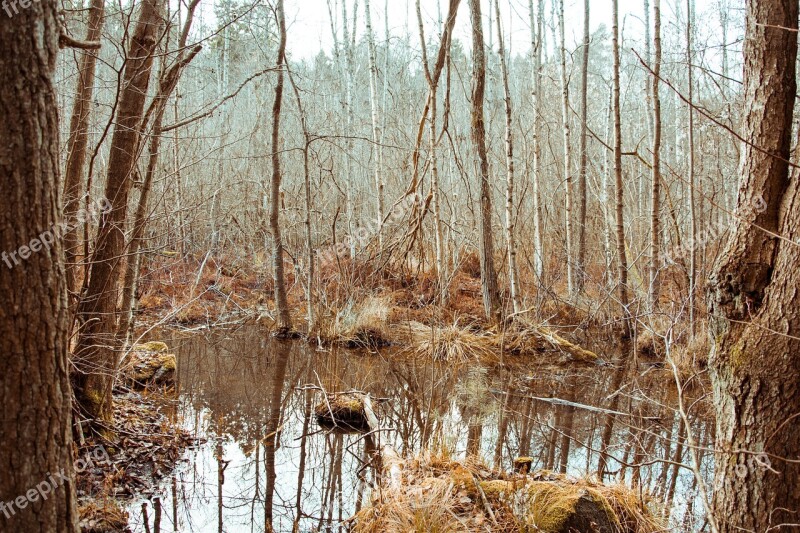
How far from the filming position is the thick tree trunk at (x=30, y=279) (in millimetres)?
1681

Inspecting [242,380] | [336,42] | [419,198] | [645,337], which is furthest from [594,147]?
[242,380]

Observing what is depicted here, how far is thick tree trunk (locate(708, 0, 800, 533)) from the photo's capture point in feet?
7.52

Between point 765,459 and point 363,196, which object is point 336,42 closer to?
point 363,196

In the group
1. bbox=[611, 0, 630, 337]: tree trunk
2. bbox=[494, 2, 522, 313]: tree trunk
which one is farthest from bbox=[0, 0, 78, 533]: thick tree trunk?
bbox=[611, 0, 630, 337]: tree trunk

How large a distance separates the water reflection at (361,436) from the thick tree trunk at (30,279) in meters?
2.07

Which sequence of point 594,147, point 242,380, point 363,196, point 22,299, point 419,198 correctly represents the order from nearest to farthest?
point 22,299 → point 419,198 → point 242,380 → point 363,196 → point 594,147

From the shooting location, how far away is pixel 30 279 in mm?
1740

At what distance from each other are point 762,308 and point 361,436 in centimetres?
296

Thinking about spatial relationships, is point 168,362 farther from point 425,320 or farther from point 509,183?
point 509,183

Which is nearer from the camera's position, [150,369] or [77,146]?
[77,146]

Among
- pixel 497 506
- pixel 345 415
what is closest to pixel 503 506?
pixel 497 506

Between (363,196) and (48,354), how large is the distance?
14.4m

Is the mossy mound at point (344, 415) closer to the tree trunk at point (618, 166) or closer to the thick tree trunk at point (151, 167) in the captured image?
the thick tree trunk at point (151, 167)

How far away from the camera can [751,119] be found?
249 cm
